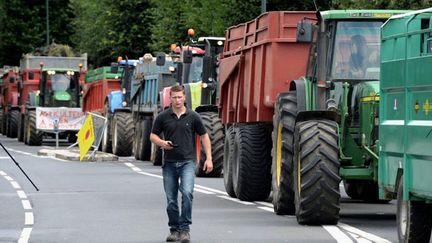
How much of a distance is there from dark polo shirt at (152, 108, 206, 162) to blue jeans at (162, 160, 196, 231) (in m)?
0.09

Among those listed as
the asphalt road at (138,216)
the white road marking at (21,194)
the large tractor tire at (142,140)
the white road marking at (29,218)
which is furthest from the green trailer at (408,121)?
the large tractor tire at (142,140)

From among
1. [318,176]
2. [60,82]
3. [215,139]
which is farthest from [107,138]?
[318,176]

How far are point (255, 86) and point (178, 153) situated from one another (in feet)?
19.6

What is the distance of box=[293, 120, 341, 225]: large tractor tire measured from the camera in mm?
17891

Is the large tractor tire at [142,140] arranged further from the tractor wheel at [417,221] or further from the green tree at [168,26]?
the tractor wheel at [417,221]

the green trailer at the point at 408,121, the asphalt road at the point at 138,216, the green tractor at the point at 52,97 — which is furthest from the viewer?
the green tractor at the point at 52,97

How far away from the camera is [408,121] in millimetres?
14867

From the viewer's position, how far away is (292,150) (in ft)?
63.7

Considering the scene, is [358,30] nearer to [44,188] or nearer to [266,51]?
[266,51]

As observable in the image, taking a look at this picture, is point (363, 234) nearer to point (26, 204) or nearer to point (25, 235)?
point (25, 235)

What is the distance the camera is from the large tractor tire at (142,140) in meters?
39.2

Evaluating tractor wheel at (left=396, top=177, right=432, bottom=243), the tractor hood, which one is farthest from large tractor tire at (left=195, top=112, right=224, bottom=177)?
tractor wheel at (left=396, top=177, right=432, bottom=243)

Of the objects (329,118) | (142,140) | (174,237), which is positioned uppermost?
(329,118)

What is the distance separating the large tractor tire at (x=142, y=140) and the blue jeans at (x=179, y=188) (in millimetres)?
22252
